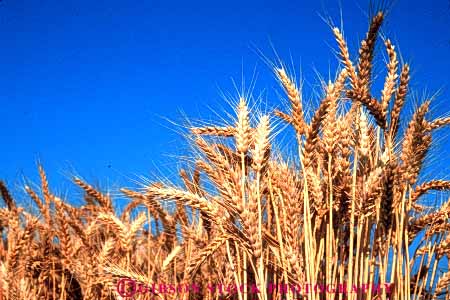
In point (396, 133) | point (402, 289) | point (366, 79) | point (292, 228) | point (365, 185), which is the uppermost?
point (366, 79)

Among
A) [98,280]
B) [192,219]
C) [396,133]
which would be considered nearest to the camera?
[396,133]

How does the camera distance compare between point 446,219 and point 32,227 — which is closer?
point 446,219

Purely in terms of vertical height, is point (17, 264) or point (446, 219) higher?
point (446, 219)

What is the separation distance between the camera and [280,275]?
252cm

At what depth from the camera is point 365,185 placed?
7.00 feet

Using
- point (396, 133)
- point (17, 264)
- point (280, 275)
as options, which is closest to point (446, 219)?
point (396, 133)

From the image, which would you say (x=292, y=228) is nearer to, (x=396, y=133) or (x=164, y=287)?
(x=396, y=133)

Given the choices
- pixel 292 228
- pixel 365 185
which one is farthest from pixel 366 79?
pixel 292 228

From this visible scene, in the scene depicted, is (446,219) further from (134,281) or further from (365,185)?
(134,281)

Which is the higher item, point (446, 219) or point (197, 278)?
point (446, 219)

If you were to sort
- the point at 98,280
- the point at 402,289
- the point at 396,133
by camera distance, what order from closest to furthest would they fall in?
the point at 402,289, the point at 396,133, the point at 98,280

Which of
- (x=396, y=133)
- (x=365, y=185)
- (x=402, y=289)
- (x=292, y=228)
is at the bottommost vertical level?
(x=402, y=289)

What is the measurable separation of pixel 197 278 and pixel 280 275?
→ 41.4 inches

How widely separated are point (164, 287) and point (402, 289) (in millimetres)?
1351
